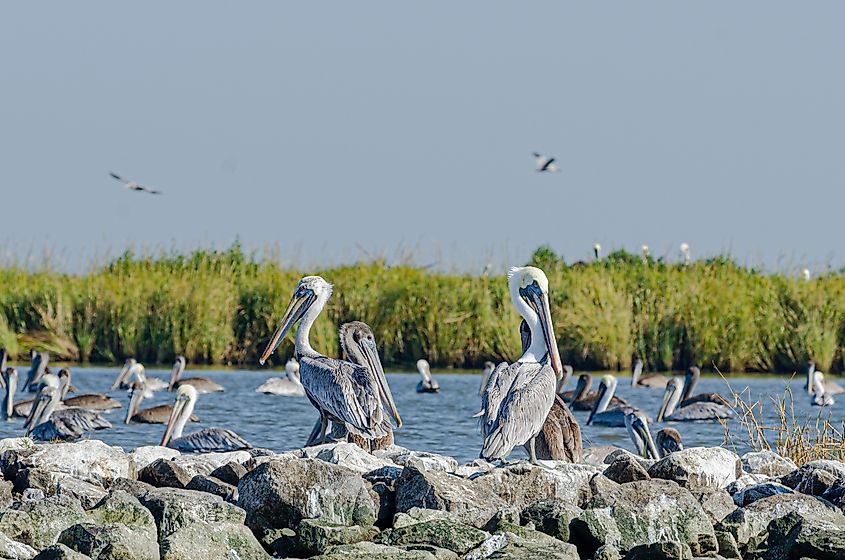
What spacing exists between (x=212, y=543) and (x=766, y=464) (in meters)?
4.32

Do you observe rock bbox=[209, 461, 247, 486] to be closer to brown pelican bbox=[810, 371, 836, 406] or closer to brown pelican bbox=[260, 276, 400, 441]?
brown pelican bbox=[260, 276, 400, 441]

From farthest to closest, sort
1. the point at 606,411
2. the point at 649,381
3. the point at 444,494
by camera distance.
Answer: the point at 649,381 < the point at 606,411 < the point at 444,494

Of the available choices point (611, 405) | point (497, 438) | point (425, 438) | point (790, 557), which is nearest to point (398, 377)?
point (611, 405)

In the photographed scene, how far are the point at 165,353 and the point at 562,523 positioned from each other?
720 inches

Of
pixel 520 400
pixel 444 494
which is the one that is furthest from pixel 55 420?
pixel 444 494

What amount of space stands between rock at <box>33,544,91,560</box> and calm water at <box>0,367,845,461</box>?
252 inches

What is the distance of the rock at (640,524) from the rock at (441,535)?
0.56 meters

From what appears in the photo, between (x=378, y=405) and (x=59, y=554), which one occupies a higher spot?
(x=378, y=405)

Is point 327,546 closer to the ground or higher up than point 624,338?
closer to the ground

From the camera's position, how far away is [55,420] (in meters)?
14.7

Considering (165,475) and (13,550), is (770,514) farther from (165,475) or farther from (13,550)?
(13,550)

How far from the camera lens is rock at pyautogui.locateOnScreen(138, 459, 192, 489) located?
8438 millimetres

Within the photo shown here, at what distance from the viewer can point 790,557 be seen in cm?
702

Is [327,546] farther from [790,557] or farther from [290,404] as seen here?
[290,404]
